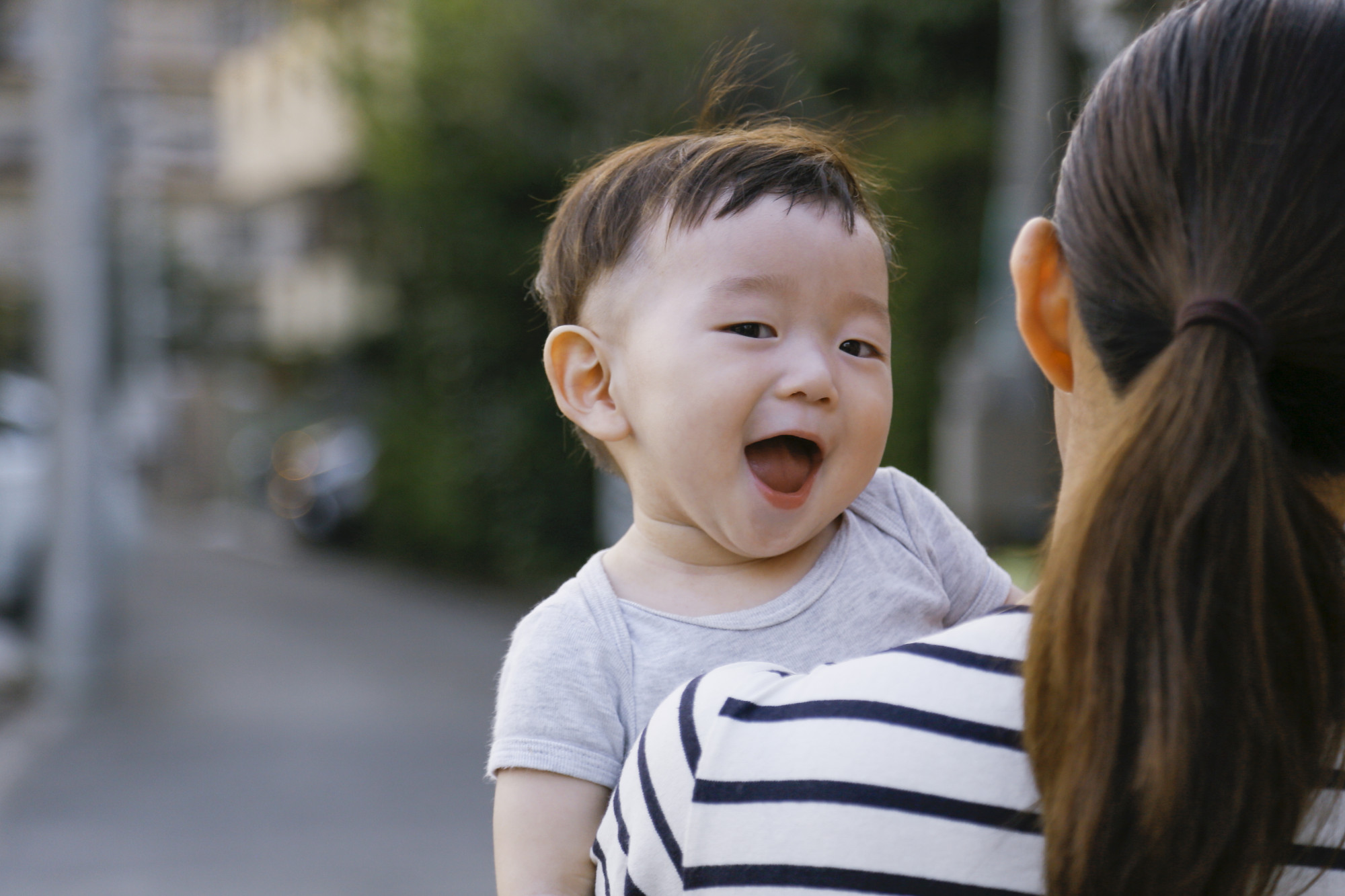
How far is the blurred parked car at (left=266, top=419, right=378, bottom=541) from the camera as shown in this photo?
18.7 meters

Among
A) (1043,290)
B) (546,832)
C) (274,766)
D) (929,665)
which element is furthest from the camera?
(274,766)

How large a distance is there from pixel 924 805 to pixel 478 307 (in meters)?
11.9

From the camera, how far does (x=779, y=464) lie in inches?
60.6

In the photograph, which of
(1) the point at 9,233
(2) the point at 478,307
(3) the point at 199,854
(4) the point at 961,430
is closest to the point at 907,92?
(2) the point at 478,307

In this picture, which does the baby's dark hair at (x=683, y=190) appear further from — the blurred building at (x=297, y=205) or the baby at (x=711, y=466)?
the blurred building at (x=297, y=205)

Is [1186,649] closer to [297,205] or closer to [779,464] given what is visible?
[779,464]

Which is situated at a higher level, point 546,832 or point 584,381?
point 584,381

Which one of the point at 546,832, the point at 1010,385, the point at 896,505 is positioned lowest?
the point at 1010,385

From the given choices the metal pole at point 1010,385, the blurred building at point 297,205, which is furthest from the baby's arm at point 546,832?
the blurred building at point 297,205

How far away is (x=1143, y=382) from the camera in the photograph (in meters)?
1.09

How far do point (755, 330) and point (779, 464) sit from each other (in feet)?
0.46

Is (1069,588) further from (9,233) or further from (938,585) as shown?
(9,233)

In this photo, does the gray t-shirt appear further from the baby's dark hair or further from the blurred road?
the blurred road

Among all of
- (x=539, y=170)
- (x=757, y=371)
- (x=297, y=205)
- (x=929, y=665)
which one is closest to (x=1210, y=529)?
(x=929, y=665)
